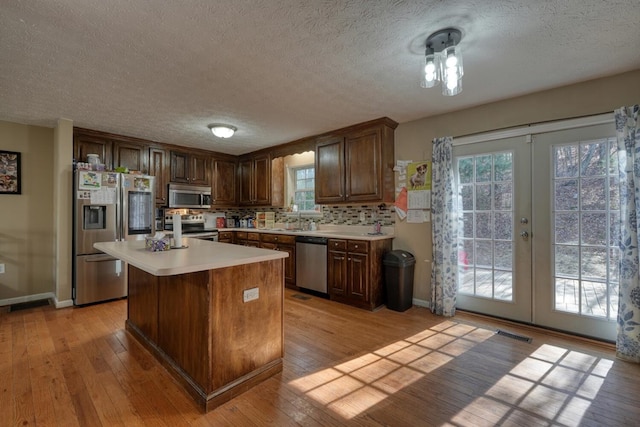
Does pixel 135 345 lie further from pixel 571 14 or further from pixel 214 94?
pixel 571 14

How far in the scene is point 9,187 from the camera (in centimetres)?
368

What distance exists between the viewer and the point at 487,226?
3201 millimetres

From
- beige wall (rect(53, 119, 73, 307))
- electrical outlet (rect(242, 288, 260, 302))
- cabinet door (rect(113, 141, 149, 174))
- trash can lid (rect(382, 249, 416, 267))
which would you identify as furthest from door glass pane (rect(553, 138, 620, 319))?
beige wall (rect(53, 119, 73, 307))

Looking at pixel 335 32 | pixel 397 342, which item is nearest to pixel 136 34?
pixel 335 32

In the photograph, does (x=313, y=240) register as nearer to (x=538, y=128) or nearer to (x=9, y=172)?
(x=538, y=128)

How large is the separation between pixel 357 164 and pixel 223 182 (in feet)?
9.27

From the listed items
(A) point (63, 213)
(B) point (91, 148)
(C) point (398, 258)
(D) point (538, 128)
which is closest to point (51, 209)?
(A) point (63, 213)

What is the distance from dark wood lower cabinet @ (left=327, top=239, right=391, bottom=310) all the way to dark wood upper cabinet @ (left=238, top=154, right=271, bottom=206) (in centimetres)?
194

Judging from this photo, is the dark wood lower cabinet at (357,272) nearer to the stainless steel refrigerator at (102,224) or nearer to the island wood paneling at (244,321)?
the island wood paneling at (244,321)

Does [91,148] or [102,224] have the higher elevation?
[91,148]

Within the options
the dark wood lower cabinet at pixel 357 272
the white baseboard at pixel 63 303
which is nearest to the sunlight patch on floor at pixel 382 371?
the dark wood lower cabinet at pixel 357 272

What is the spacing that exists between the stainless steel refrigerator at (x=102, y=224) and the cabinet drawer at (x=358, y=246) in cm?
288

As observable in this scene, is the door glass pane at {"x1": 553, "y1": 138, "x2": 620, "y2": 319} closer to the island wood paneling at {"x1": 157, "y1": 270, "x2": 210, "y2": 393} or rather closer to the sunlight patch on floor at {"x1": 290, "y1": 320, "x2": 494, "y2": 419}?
the sunlight patch on floor at {"x1": 290, "y1": 320, "x2": 494, "y2": 419}

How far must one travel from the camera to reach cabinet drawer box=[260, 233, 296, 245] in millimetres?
4352
